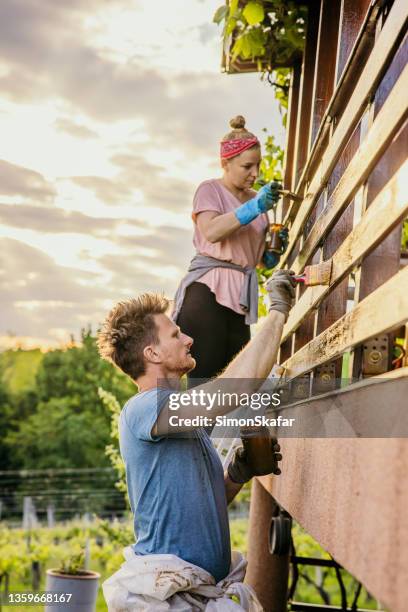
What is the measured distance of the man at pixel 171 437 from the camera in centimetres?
282

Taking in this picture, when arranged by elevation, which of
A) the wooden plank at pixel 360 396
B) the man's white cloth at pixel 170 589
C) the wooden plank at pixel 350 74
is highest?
the wooden plank at pixel 350 74

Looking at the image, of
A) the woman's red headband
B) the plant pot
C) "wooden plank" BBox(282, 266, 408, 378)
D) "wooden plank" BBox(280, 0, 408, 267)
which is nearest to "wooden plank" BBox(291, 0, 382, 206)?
"wooden plank" BBox(280, 0, 408, 267)

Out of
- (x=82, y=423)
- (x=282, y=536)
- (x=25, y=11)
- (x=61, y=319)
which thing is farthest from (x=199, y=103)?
(x=82, y=423)

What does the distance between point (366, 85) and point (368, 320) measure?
0.76 m

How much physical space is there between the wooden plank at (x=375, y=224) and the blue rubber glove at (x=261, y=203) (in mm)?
817

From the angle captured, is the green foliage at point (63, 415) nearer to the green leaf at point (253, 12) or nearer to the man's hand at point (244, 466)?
the green leaf at point (253, 12)

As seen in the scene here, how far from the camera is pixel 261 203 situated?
3.73 metres

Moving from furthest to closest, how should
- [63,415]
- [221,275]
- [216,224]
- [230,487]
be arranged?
[63,415] < [221,275] < [216,224] < [230,487]

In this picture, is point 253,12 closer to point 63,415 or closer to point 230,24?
point 230,24

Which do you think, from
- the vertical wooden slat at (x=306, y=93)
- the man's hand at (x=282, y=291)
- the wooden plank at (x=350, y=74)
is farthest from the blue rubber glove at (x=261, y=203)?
the vertical wooden slat at (x=306, y=93)

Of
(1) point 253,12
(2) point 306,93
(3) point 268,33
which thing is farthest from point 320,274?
(3) point 268,33

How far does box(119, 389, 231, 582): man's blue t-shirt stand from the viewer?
2.93 m

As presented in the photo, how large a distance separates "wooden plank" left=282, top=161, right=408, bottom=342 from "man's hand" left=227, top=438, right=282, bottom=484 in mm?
507

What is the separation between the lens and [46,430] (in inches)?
2071
